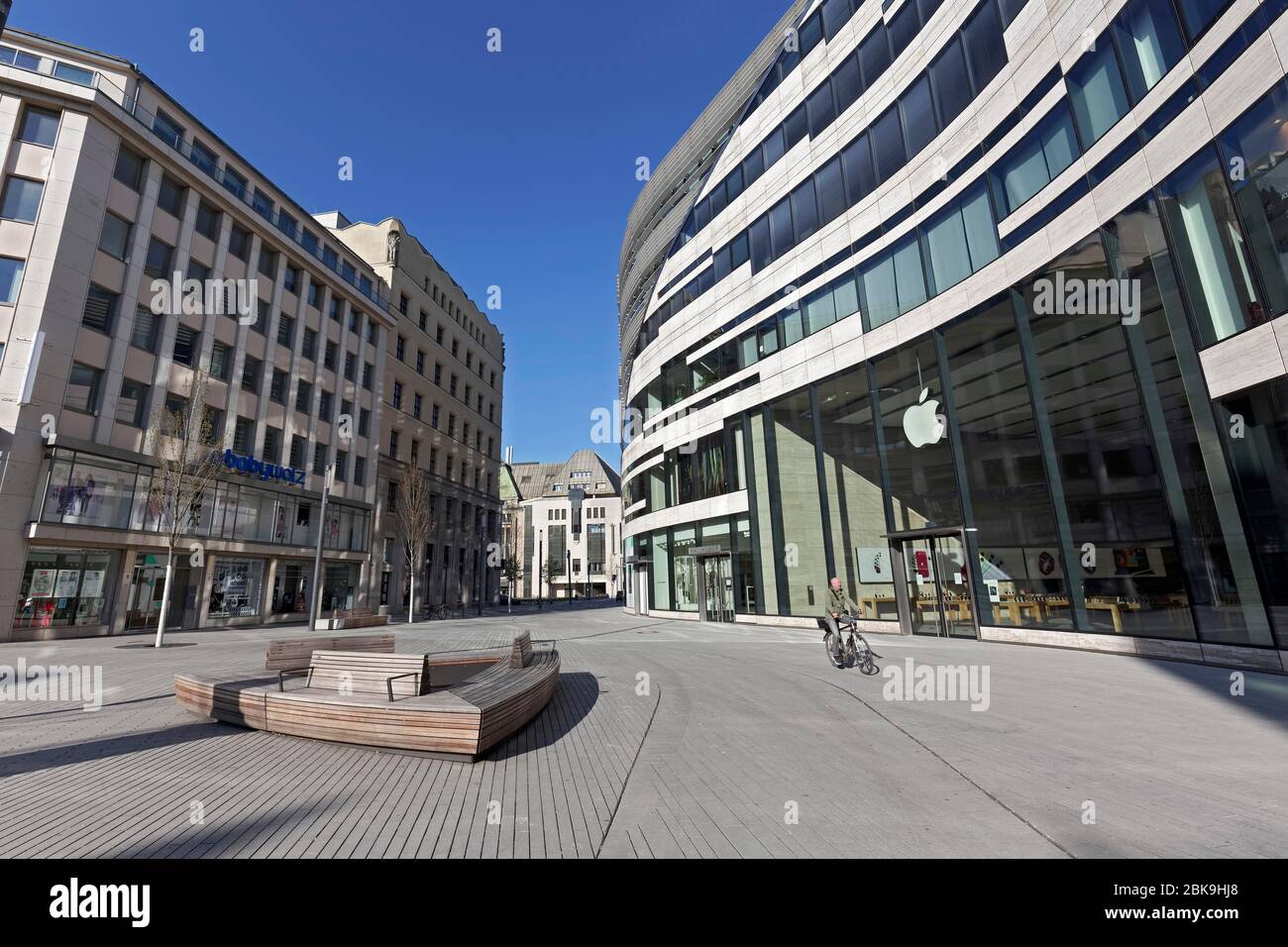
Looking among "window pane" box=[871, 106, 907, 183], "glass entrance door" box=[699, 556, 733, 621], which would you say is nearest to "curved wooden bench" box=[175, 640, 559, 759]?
"glass entrance door" box=[699, 556, 733, 621]

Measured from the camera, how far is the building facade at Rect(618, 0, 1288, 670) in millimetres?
10766

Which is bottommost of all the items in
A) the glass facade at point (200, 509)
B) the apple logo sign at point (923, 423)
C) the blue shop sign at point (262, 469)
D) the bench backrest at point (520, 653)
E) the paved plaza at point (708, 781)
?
the paved plaza at point (708, 781)

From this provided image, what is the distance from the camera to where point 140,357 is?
22078 millimetres

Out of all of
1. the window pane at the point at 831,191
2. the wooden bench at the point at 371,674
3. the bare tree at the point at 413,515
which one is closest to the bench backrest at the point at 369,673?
the wooden bench at the point at 371,674

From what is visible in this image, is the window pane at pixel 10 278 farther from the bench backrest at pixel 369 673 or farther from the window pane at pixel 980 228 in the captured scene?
the window pane at pixel 980 228

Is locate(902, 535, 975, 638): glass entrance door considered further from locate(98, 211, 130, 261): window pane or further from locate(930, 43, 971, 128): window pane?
locate(98, 211, 130, 261): window pane

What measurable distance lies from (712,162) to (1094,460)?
25997 mm

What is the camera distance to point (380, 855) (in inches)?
140

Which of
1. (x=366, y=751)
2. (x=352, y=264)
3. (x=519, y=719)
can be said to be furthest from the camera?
(x=352, y=264)

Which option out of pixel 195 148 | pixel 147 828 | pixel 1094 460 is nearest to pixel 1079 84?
pixel 1094 460

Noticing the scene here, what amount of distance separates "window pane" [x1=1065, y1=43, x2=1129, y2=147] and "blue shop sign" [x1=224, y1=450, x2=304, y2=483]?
33.1 meters

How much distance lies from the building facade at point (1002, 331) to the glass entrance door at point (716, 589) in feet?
0.49

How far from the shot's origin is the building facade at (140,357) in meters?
18.9

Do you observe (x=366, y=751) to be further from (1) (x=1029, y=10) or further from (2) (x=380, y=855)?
(1) (x=1029, y=10)
